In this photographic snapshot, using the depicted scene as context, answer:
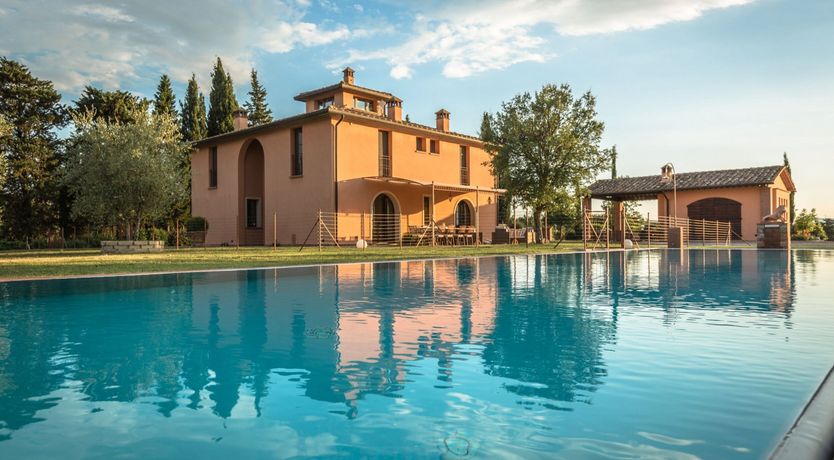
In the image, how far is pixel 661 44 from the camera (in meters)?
17.3

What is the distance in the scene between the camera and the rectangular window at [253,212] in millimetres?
29203

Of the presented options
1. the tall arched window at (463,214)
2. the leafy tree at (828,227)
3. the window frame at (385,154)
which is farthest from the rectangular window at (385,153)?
the leafy tree at (828,227)

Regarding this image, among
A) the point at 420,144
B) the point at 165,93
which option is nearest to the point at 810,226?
the point at 420,144

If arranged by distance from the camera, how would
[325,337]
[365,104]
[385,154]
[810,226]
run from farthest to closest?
[810,226]
[365,104]
[385,154]
[325,337]

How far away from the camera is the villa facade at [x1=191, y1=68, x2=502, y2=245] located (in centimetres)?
2517

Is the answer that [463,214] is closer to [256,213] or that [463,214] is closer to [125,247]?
[256,213]

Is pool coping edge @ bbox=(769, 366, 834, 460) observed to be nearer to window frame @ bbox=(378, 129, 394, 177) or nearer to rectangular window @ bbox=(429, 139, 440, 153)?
window frame @ bbox=(378, 129, 394, 177)

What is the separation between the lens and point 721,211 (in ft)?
112

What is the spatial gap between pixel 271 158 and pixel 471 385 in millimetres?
25748

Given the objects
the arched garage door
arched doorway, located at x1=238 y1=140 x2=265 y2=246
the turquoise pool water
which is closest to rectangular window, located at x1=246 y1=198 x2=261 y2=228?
arched doorway, located at x1=238 y1=140 x2=265 y2=246

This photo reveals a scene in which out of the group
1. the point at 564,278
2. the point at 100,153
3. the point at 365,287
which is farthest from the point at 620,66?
the point at 100,153

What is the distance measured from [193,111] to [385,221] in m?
22.9

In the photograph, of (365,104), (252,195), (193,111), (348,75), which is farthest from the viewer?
(193,111)

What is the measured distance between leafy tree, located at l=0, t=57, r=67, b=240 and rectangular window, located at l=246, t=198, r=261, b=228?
1003 cm
